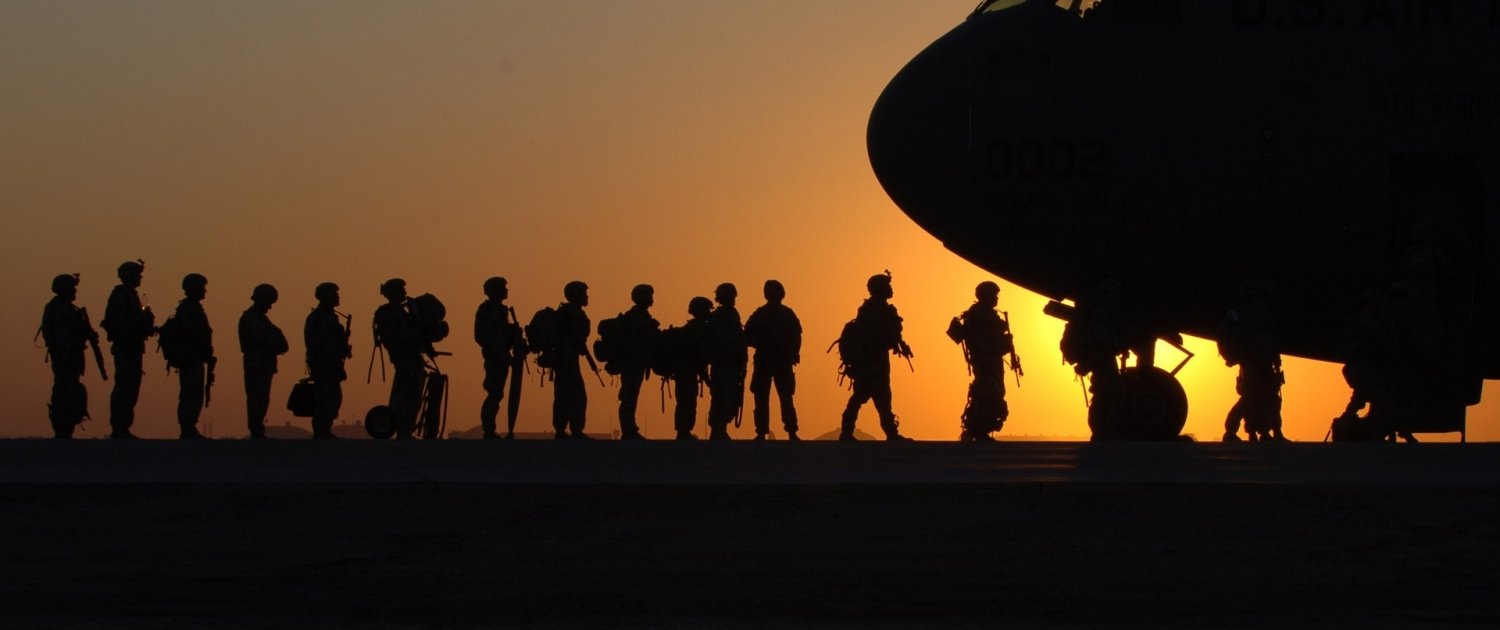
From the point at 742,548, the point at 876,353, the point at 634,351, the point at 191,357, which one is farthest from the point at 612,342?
the point at 742,548

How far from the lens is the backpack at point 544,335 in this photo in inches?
824

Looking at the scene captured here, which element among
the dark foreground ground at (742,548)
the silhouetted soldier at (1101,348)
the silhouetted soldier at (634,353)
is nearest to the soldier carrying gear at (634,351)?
the silhouetted soldier at (634,353)

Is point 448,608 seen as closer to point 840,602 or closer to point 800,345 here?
point 840,602

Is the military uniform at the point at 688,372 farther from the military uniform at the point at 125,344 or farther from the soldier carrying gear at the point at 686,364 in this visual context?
the military uniform at the point at 125,344

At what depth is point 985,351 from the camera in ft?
67.5

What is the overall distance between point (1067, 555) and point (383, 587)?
318 cm

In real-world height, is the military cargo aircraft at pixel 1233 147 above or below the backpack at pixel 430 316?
above

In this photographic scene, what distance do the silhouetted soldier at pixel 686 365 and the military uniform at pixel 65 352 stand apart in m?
5.76

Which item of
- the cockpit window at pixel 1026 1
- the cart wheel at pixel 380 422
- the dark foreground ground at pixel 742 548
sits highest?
the cockpit window at pixel 1026 1

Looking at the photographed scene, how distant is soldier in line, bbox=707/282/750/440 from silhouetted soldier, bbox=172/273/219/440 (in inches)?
202

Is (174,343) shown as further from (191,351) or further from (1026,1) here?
(1026,1)

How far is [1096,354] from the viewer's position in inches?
733

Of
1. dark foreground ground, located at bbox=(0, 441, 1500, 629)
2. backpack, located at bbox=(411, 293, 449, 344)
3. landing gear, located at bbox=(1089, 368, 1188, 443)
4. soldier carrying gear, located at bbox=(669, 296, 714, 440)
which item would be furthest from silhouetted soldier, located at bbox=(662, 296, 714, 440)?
dark foreground ground, located at bbox=(0, 441, 1500, 629)

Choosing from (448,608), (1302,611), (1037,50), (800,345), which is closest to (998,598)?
(1302,611)
